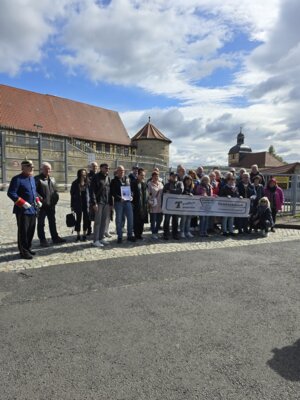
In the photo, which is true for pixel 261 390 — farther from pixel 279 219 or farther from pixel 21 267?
pixel 279 219

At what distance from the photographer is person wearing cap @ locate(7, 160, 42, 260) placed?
706 cm

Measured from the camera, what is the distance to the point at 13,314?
446cm

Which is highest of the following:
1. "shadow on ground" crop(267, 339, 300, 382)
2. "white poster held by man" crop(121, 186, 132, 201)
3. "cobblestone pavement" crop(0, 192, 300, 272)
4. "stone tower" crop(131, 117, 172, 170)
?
"stone tower" crop(131, 117, 172, 170)

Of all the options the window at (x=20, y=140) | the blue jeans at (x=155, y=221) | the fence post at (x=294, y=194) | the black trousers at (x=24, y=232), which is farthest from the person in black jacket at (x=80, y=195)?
the window at (x=20, y=140)

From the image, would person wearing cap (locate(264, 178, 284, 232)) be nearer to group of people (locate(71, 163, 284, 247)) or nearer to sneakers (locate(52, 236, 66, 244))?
group of people (locate(71, 163, 284, 247))

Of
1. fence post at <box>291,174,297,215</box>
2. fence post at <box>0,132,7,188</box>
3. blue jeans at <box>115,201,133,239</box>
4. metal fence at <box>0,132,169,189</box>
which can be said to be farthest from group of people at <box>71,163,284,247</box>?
metal fence at <box>0,132,169,189</box>

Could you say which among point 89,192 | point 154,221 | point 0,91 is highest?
point 0,91

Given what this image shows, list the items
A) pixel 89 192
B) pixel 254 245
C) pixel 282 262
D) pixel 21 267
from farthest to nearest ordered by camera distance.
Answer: pixel 254 245 < pixel 89 192 < pixel 282 262 < pixel 21 267

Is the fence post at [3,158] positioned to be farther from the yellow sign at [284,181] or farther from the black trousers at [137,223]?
the yellow sign at [284,181]

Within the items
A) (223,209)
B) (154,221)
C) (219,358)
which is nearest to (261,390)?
(219,358)

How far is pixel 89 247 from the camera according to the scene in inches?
327

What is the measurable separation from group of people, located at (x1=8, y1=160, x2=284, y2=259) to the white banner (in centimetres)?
14

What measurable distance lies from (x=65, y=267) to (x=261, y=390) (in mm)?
4426

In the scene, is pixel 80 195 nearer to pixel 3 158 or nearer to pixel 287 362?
pixel 287 362
